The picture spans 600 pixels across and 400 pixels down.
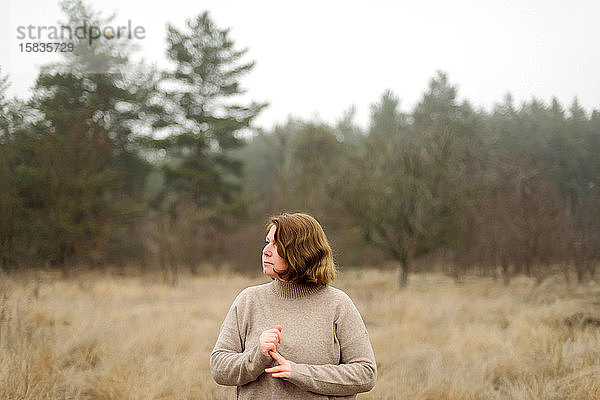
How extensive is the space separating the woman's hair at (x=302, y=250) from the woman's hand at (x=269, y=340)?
0.23m

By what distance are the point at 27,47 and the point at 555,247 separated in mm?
8363

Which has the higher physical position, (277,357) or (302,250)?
(302,250)

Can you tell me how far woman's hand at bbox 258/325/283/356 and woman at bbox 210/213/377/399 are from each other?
0.09 metres

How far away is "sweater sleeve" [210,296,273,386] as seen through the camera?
1.78 m

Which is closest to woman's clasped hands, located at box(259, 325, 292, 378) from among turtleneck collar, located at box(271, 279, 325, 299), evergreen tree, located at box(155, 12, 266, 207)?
turtleneck collar, located at box(271, 279, 325, 299)

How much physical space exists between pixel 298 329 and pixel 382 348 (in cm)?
447

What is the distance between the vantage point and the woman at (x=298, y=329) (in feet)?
6.02

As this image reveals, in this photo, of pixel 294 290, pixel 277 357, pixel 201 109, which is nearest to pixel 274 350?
pixel 277 357

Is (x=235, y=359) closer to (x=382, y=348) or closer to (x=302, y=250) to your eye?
(x=302, y=250)

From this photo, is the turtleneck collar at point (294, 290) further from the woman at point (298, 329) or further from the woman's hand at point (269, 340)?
the woman's hand at point (269, 340)

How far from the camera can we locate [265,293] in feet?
6.41

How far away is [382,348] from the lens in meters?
6.05

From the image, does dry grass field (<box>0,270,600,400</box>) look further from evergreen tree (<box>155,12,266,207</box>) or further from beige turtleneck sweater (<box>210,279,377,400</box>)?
evergreen tree (<box>155,12,266,207</box>)

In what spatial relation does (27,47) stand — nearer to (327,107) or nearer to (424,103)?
(424,103)
